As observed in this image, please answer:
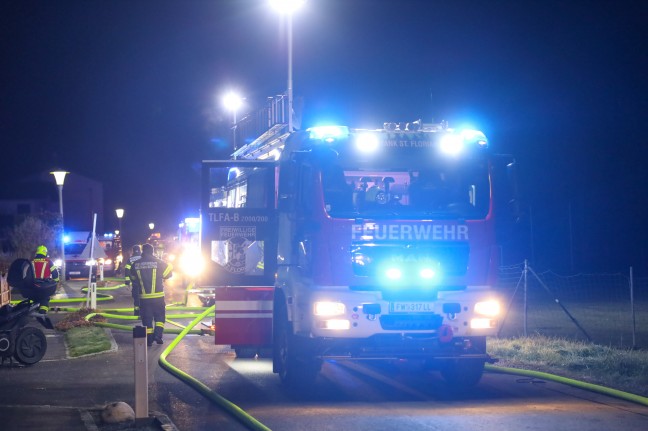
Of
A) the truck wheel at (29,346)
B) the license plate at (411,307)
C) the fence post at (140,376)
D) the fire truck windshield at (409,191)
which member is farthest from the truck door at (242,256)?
the fence post at (140,376)

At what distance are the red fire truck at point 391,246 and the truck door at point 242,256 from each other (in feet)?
4.51

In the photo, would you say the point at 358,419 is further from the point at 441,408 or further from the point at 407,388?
the point at 407,388

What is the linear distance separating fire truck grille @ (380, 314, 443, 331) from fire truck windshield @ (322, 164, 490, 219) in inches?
42.5

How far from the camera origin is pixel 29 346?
1148 centimetres

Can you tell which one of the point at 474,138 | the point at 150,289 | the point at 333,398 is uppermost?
the point at 474,138

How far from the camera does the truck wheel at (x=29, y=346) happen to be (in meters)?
11.3

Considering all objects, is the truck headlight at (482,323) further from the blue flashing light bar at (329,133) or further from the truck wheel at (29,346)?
the truck wheel at (29,346)

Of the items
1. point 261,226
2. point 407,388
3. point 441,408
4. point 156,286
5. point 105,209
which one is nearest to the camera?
point 441,408

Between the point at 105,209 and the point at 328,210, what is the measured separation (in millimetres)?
88760

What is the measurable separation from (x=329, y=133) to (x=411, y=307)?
212cm

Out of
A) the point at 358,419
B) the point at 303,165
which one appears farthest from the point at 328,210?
the point at 358,419

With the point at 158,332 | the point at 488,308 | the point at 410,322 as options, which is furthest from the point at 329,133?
the point at 158,332

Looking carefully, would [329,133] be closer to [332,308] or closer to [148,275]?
[332,308]

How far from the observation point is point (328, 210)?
28.9 feet
